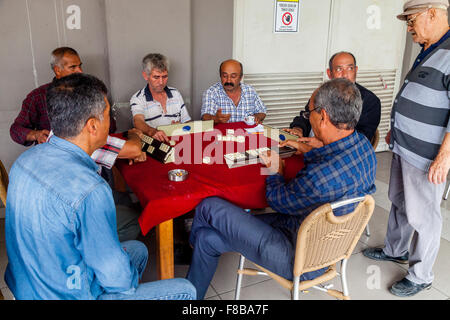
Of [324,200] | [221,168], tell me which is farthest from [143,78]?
[324,200]

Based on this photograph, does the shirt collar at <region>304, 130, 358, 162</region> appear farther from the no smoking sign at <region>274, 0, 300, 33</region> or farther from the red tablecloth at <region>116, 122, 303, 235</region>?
the no smoking sign at <region>274, 0, 300, 33</region>

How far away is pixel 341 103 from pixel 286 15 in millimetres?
2707

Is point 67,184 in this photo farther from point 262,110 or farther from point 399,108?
point 262,110

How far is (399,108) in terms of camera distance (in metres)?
2.37

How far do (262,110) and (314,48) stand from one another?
1268 millimetres

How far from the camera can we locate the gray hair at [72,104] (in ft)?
4.15

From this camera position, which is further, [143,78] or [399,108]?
[143,78]

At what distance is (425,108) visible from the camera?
219 centimetres

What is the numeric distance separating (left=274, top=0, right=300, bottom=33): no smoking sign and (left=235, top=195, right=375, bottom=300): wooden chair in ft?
9.76

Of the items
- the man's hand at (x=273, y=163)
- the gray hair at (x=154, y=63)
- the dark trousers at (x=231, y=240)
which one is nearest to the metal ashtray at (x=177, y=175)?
the dark trousers at (x=231, y=240)

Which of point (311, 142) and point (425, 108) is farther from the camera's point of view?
point (311, 142)

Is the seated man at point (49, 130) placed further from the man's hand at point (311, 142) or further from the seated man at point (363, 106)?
the seated man at point (363, 106)

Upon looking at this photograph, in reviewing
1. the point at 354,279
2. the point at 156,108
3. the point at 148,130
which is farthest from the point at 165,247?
the point at 156,108

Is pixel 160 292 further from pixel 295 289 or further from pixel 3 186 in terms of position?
pixel 3 186
